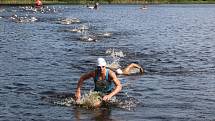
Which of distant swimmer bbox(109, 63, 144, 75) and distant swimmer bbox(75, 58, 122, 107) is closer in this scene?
distant swimmer bbox(75, 58, 122, 107)

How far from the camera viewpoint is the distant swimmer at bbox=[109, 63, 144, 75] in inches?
1037

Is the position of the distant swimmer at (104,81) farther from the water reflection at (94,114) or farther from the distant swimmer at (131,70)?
the distant swimmer at (131,70)

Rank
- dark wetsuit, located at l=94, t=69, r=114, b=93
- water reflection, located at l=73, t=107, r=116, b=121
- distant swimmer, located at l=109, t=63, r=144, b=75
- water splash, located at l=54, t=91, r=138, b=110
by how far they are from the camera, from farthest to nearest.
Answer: distant swimmer, located at l=109, t=63, r=144, b=75 → water splash, located at l=54, t=91, r=138, b=110 → dark wetsuit, located at l=94, t=69, r=114, b=93 → water reflection, located at l=73, t=107, r=116, b=121

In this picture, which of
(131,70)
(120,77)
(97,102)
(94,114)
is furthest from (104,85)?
(131,70)

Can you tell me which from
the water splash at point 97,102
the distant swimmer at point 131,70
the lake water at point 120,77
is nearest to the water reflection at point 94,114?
the lake water at point 120,77

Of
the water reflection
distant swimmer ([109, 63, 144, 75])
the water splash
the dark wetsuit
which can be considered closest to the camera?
the water reflection

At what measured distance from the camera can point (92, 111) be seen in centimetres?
1834

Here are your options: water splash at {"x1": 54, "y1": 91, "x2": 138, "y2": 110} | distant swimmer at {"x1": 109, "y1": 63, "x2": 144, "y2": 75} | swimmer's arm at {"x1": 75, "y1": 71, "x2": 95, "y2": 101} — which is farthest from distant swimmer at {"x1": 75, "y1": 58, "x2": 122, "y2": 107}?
distant swimmer at {"x1": 109, "y1": 63, "x2": 144, "y2": 75}

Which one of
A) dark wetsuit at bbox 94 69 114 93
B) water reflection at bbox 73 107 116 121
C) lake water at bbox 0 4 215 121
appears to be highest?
dark wetsuit at bbox 94 69 114 93

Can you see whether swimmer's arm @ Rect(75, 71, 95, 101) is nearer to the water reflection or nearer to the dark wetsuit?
the dark wetsuit

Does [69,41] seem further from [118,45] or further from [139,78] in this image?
[139,78]

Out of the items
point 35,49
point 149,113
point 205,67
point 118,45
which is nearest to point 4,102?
point 149,113

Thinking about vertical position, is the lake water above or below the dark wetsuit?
below

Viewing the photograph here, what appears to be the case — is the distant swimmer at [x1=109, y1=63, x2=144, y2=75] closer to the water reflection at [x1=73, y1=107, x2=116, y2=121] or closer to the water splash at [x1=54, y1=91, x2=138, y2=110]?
the water splash at [x1=54, y1=91, x2=138, y2=110]
